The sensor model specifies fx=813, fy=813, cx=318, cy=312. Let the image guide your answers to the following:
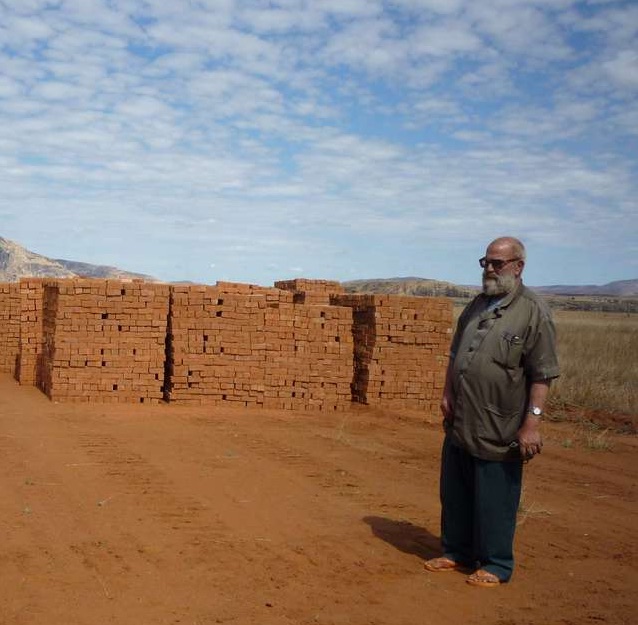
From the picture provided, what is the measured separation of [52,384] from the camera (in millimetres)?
11578

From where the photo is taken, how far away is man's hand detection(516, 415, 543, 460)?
4.68 meters

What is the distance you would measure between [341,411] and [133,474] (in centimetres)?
543

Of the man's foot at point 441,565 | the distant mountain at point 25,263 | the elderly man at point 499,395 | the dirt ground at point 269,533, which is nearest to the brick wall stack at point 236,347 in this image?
the dirt ground at point 269,533

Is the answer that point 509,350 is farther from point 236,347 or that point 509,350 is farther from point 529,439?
point 236,347

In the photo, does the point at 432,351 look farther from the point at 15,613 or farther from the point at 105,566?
the point at 15,613

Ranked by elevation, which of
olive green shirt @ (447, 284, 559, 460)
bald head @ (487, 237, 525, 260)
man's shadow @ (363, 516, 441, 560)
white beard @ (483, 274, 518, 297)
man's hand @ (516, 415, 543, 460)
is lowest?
man's shadow @ (363, 516, 441, 560)

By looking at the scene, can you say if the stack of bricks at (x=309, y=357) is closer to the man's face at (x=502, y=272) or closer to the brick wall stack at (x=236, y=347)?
the brick wall stack at (x=236, y=347)

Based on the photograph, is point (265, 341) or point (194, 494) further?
point (265, 341)

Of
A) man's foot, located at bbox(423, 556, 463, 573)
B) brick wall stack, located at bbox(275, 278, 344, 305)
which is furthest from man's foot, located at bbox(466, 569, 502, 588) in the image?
brick wall stack, located at bbox(275, 278, 344, 305)

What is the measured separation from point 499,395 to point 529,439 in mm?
303

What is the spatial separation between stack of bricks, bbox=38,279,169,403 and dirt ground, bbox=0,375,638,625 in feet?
5.34

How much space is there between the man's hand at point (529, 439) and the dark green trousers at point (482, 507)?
181mm

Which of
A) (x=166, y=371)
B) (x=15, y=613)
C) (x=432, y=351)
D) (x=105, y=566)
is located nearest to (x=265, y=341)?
(x=166, y=371)

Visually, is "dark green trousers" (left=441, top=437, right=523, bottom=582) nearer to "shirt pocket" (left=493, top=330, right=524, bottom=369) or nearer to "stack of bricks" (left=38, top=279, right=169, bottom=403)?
"shirt pocket" (left=493, top=330, right=524, bottom=369)
